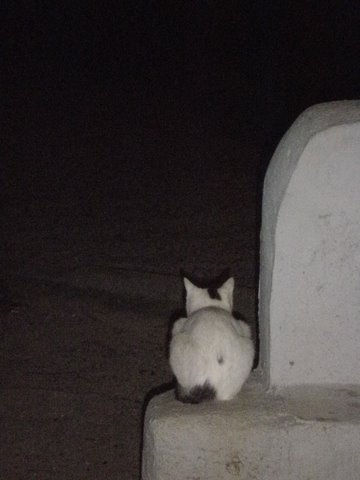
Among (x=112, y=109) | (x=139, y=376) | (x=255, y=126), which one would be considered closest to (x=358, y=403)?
(x=139, y=376)

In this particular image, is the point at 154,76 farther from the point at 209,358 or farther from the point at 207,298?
the point at 209,358

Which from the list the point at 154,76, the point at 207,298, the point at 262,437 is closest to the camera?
the point at 262,437

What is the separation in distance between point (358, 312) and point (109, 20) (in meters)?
22.3

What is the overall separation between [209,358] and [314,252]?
68 centimetres

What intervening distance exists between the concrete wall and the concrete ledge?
0.11 meters

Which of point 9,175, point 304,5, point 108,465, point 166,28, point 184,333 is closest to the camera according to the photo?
point 184,333

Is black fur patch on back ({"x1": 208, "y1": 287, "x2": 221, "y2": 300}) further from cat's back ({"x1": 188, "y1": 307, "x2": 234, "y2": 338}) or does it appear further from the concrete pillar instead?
the concrete pillar

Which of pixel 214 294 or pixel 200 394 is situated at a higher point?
pixel 214 294

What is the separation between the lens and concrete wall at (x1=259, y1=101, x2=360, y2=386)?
2.54 m

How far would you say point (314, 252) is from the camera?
8.84 ft

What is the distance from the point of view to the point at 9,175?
9578mm

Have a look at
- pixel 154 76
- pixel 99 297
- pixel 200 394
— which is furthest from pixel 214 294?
pixel 154 76

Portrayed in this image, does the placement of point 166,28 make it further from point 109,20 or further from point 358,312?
point 358,312

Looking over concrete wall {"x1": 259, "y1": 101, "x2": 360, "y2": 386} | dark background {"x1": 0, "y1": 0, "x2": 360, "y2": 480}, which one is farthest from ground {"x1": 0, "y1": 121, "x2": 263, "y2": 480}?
concrete wall {"x1": 259, "y1": 101, "x2": 360, "y2": 386}
